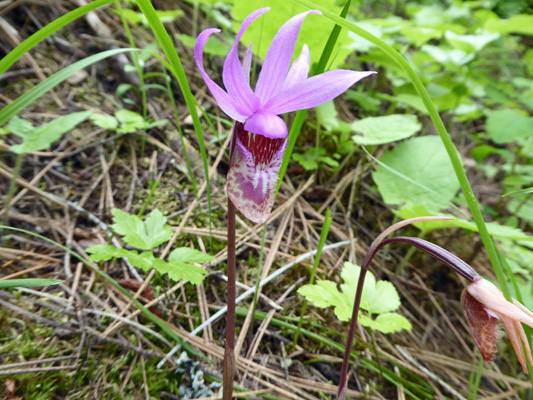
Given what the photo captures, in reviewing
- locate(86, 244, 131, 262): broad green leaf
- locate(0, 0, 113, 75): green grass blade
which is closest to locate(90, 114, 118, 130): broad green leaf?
locate(86, 244, 131, 262): broad green leaf

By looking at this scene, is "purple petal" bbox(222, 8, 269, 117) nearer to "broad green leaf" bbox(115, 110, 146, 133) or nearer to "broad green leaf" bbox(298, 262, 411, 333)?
"broad green leaf" bbox(298, 262, 411, 333)

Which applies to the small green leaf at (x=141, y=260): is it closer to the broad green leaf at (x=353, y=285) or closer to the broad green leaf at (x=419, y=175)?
the broad green leaf at (x=353, y=285)

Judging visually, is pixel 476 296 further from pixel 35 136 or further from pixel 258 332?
pixel 35 136

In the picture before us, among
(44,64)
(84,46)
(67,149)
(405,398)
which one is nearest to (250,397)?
(405,398)

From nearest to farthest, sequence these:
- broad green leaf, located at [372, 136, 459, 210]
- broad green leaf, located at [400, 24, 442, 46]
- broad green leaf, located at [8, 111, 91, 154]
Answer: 1. broad green leaf, located at [8, 111, 91, 154]
2. broad green leaf, located at [372, 136, 459, 210]
3. broad green leaf, located at [400, 24, 442, 46]

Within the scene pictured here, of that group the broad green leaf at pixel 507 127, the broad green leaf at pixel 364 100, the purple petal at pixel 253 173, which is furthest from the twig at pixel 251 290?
the broad green leaf at pixel 507 127

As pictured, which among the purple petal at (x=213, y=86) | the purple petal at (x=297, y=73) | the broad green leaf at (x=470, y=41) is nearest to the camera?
the purple petal at (x=213, y=86)

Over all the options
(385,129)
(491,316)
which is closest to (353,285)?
(491,316)
